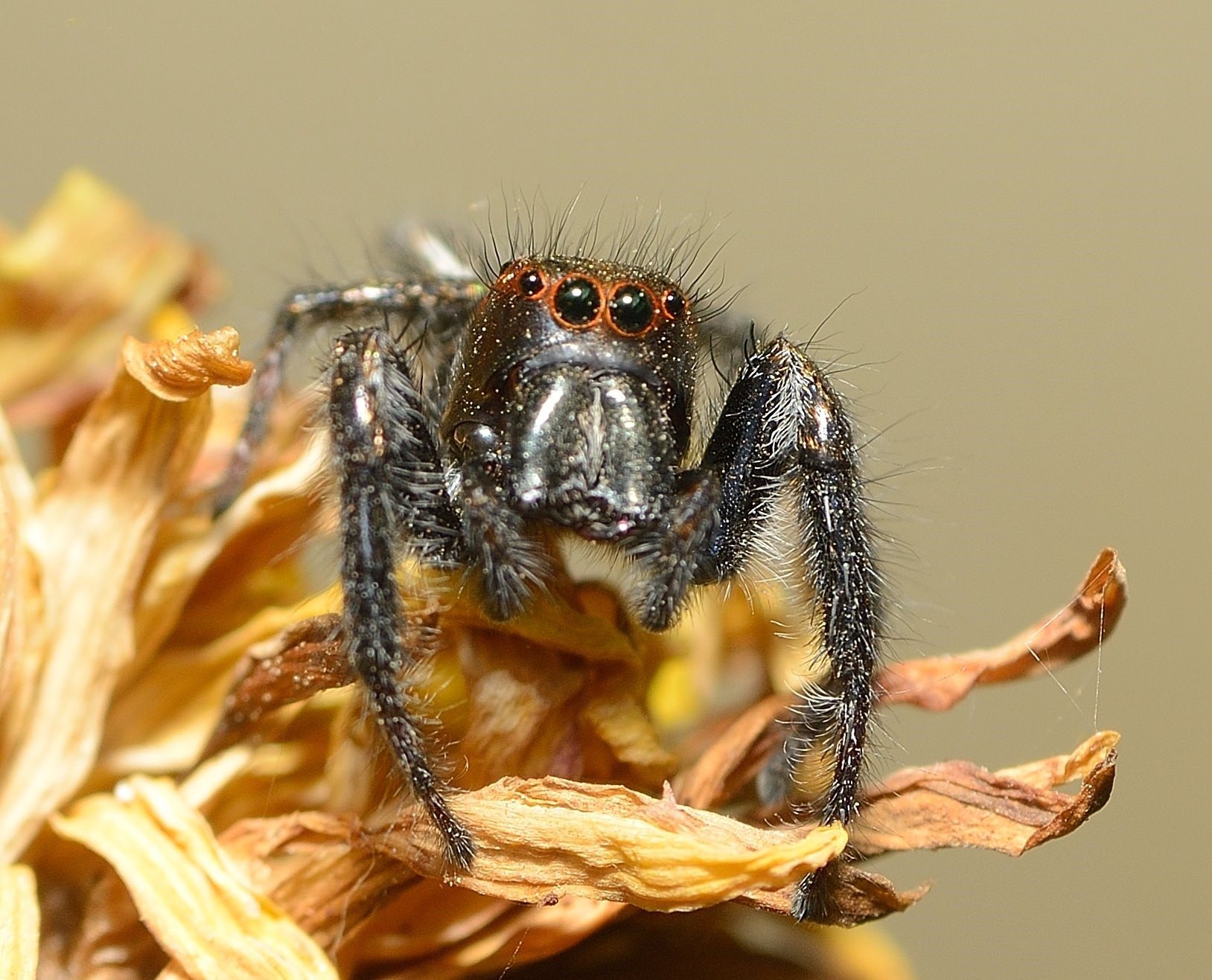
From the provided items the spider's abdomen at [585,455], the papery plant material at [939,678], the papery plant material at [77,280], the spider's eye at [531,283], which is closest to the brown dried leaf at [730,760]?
the papery plant material at [939,678]

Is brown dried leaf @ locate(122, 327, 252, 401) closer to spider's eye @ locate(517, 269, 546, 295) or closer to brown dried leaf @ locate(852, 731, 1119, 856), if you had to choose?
spider's eye @ locate(517, 269, 546, 295)

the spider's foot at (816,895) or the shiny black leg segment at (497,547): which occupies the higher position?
the shiny black leg segment at (497,547)

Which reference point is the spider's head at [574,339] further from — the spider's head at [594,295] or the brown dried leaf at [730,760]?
the brown dried leaf at [730,760]

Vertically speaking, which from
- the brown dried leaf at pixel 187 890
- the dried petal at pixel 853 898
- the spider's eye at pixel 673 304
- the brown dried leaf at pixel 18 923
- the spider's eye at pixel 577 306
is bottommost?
the brown dried leaf at pixel 18 923

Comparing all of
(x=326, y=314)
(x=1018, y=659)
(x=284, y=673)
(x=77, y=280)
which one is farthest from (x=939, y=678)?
(x=77, y=280)

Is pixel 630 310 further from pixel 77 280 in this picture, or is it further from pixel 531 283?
pixel 77 280

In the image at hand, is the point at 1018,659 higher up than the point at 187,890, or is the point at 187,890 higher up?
the point at 1018,659

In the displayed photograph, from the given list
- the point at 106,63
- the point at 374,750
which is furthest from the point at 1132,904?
the point at 106,63

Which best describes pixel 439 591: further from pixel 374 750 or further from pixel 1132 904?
pixel 1132 904
